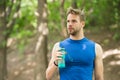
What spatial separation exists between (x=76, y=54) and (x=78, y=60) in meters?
0.08

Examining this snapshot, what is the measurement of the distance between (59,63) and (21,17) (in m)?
10.0

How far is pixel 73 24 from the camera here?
408 centimetres

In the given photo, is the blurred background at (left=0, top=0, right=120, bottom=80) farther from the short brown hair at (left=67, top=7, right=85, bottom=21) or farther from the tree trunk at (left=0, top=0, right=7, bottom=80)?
the short brown hair at (left=67, top=7, right=85, bottom=21)

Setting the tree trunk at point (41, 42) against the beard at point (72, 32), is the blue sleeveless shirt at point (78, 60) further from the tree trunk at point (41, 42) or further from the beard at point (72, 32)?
the tree trunk at point (41, 42)

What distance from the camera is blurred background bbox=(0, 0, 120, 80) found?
1118 centimetres

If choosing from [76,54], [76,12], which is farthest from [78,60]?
[76,12]

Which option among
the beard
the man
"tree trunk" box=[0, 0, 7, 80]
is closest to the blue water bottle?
the man

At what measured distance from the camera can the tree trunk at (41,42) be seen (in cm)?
1109

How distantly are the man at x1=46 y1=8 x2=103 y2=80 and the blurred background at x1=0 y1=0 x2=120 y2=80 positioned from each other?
20.0 feet

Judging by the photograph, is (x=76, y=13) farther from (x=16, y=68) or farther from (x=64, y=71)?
(x=16, y=68)

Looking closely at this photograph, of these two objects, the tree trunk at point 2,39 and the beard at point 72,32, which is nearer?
the beard at point 72,32

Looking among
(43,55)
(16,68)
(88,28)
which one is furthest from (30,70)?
(43,55)

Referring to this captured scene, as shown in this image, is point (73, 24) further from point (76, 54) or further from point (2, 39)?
point (2, 39)

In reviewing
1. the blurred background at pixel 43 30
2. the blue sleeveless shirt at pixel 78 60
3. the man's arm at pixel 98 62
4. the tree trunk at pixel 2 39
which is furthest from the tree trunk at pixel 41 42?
the blue sleeveless shirt at pixel 78 60
